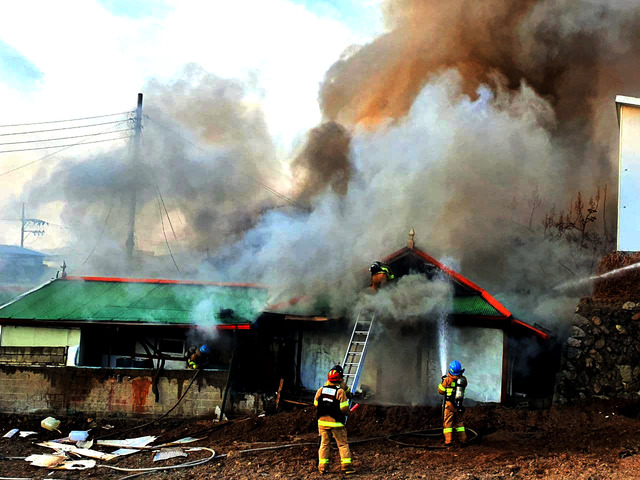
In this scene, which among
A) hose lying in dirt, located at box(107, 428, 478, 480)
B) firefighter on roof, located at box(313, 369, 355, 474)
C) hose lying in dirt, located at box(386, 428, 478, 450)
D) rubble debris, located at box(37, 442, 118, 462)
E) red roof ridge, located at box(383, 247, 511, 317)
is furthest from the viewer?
red roof ridge, located at box(383, 247, 511, 317)

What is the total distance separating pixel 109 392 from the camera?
1204 centimetres

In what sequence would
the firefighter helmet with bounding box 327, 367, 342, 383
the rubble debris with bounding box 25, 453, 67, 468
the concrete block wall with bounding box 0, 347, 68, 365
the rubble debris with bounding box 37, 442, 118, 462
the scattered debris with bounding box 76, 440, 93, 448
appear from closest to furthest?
the firefighter helmet with bounding box 327, 367, 342, 383 < the rubble debris with bounding box 25, 453, 67, 468 < the rubble debris with bounding box 37, 442, 118, 462 < the scattered debris with bounding box 76, 440, 93, 448 < the concrete block wall with bounding box 0, 347, 68, 365

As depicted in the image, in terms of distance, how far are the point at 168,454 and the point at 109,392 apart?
11.2 ft

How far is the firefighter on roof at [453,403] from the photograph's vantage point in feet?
29.2

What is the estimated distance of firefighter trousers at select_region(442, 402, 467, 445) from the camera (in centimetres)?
889

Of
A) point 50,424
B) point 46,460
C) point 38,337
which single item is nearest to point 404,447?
point 46,460

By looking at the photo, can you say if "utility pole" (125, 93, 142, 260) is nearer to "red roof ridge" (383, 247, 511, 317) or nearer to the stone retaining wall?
"red roof ridge" (383, 247, 511, 317)

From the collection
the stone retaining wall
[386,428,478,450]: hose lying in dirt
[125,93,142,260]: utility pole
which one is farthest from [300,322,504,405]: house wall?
[125,93,142,260]: utility pole

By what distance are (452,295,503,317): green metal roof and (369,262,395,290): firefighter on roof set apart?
1502mm

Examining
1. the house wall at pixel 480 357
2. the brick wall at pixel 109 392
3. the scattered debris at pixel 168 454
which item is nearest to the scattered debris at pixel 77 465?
the scattered debris at pixel 168 454

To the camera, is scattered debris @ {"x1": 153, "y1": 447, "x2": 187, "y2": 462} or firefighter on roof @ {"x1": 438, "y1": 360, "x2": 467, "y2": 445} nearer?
firefighter on roof @ {"x1": 438, "y1": 360, "x2": 467, "y2": 445}

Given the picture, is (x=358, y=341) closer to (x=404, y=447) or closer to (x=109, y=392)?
(x=404, y=447)

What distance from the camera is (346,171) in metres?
21.0

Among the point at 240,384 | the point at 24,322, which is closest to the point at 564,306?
the point at 240,384
